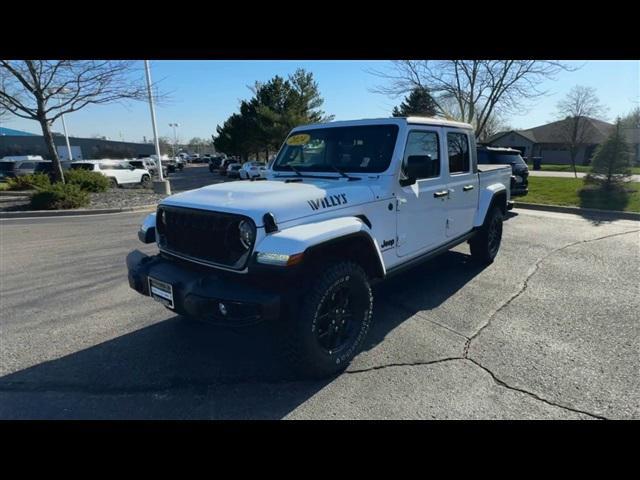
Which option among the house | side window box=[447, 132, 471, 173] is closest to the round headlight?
side window box=[447, 132, 471, 173]

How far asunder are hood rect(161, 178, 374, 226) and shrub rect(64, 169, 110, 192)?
555 inches

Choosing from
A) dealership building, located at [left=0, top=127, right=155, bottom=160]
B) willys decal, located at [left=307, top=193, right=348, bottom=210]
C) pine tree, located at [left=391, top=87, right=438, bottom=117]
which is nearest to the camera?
willys decal, located at [left=307, top=193, right=348, bottom=210]

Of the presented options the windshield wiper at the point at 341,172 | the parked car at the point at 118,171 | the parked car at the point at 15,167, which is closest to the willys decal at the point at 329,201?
the windshield wiper at the point at 341,172

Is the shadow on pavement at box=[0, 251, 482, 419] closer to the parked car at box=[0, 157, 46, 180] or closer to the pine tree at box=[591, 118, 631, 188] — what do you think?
the pine tree at box=[591, 118, 631, 188]

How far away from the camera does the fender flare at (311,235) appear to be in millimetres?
2377

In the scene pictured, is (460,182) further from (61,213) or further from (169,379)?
(61,213)

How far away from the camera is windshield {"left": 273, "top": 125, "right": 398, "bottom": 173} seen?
355cm

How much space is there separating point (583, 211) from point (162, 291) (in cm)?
1163

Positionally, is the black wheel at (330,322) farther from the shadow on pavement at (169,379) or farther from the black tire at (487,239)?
the black tire at (487,239)

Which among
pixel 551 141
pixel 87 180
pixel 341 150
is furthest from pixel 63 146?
pixel 551 141

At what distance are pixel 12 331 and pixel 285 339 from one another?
3.20m

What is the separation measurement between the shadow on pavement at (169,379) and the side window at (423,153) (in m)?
1.64

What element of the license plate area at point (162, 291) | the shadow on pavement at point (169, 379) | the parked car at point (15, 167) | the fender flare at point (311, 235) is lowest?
the shadow on pavement at point (169, 379)

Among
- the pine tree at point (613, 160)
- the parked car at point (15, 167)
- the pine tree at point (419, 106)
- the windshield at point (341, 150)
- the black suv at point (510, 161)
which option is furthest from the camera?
the pine tree at point (419, 106)
